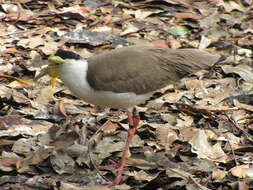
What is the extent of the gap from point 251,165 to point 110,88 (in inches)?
64.4

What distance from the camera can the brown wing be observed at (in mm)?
5324

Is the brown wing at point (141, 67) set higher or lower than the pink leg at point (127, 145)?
higher

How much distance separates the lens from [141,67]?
554 centimetres

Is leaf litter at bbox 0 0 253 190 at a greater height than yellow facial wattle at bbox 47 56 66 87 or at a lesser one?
lesser

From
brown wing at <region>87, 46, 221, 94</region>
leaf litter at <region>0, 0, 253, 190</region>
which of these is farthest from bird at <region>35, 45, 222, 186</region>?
leaf litter at <region>0, 0, 253, 190</region>

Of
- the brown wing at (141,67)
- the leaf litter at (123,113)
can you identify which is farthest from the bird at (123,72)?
the leaf litter at (123,113)

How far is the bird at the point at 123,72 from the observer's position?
523 cm

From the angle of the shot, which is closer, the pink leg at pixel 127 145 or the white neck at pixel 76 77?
the pink leg at pixel 127 145

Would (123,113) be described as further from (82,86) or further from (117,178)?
(117,178)

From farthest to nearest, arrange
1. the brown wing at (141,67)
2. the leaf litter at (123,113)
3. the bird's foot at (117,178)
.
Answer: the brown wing at (141,67), the leaf litter at (123,113), the bird's foot at (117,178)

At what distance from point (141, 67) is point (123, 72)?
0.23m

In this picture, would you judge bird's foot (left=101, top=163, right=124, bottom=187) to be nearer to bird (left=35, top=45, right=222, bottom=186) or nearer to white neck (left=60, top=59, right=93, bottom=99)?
bird (left=35, top=45, right=222, bottom=186)

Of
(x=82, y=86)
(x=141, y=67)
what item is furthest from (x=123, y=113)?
(x=82, y=86)

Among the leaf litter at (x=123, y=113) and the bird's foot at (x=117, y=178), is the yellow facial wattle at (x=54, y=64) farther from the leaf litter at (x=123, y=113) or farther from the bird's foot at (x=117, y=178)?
the bird's foot at (x=117, y=178)
